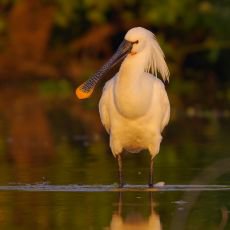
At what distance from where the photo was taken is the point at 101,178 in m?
11.9

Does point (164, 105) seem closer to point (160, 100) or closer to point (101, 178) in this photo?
point (160, 100)

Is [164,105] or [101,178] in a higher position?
[164,105]

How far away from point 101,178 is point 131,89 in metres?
1.28

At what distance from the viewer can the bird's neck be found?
432 inches

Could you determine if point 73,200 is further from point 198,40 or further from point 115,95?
point 198,40

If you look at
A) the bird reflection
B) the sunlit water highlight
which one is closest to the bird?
the sunlit water highlight

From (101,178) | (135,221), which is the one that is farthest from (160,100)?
(135,221)

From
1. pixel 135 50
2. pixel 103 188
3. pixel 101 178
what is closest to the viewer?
pixel 103 188

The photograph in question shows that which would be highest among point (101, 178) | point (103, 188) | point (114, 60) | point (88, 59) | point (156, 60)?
point (88, 59)

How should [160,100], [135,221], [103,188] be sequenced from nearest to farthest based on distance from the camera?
[135,221]
[103,188]
[160,100]

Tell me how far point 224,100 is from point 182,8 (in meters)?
5.18

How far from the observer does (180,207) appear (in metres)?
9.49

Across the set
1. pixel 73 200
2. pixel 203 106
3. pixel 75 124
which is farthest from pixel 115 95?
pixel 203 106

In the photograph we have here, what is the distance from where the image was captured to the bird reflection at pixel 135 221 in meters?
8.51
